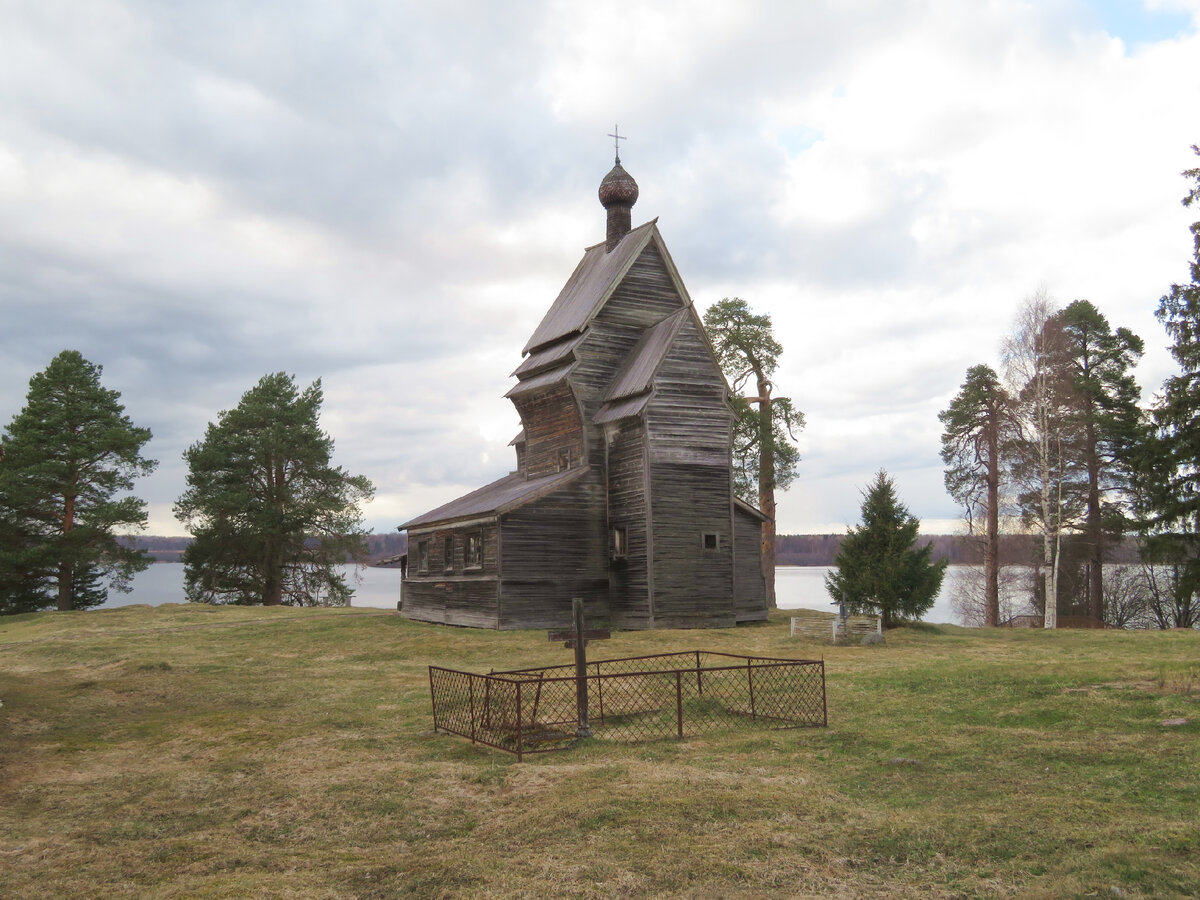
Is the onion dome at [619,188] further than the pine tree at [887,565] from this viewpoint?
Yes

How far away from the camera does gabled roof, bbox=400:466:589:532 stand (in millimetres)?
31672

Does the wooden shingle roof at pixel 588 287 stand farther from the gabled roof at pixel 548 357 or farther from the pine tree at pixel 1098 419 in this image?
the pine tree at pixel 1098 419

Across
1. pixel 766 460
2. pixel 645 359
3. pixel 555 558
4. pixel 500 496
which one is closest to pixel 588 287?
pixel 645 359

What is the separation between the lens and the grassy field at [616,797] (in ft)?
25.6

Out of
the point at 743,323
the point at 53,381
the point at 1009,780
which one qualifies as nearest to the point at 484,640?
the point at 1009,780

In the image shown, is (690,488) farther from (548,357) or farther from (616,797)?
(616,797)

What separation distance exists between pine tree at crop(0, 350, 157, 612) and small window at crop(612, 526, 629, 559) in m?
27.1

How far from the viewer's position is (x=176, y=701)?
61.5ft

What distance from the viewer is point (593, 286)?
121 ft

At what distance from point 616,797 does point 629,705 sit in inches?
262

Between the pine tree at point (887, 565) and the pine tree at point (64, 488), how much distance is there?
35457mm

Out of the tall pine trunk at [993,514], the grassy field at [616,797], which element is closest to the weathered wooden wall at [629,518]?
the grassy field at [616,797]

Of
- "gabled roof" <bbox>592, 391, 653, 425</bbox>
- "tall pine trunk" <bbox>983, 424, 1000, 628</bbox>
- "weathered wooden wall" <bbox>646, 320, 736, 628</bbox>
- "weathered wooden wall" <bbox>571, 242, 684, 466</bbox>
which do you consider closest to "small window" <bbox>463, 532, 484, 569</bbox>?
"weathered wooden wall" <bbox>571, 242, 684, 466</bbox>

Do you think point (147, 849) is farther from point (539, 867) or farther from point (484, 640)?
point (484, 640)
